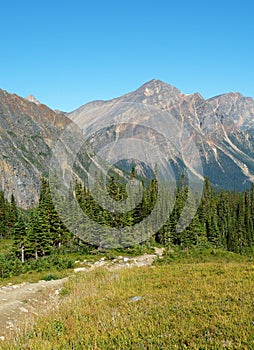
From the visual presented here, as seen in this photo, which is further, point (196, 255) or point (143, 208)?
point (143, 208)

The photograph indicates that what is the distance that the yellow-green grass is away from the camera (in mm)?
9203

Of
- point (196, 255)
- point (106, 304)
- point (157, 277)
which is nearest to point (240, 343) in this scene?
point (106, 304)

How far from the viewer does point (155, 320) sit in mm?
10906

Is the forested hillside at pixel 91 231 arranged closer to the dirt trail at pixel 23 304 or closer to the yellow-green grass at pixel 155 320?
the dirt trail at pixel 23 304

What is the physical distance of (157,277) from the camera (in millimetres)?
20453

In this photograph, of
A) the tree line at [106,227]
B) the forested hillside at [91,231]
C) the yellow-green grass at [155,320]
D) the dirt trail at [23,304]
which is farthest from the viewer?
the tree line at [106,227]

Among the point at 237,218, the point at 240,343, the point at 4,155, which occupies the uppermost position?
the point at 4,155

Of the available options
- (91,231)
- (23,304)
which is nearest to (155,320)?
(23,304)

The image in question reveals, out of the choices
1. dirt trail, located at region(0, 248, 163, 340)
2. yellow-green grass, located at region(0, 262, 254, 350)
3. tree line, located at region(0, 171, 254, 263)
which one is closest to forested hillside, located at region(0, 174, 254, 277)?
tree line, located at region(0, 171, 254, 263)

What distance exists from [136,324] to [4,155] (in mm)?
197356

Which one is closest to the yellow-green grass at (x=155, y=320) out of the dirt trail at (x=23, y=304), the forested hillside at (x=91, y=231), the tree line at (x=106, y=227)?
the dirt trail at (x=23, y=304)

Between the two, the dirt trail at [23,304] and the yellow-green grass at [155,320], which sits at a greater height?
the yellow-green grass at [155,320]

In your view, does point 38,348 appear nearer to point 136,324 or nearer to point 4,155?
point 136,324

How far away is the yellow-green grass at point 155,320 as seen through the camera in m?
9.20
